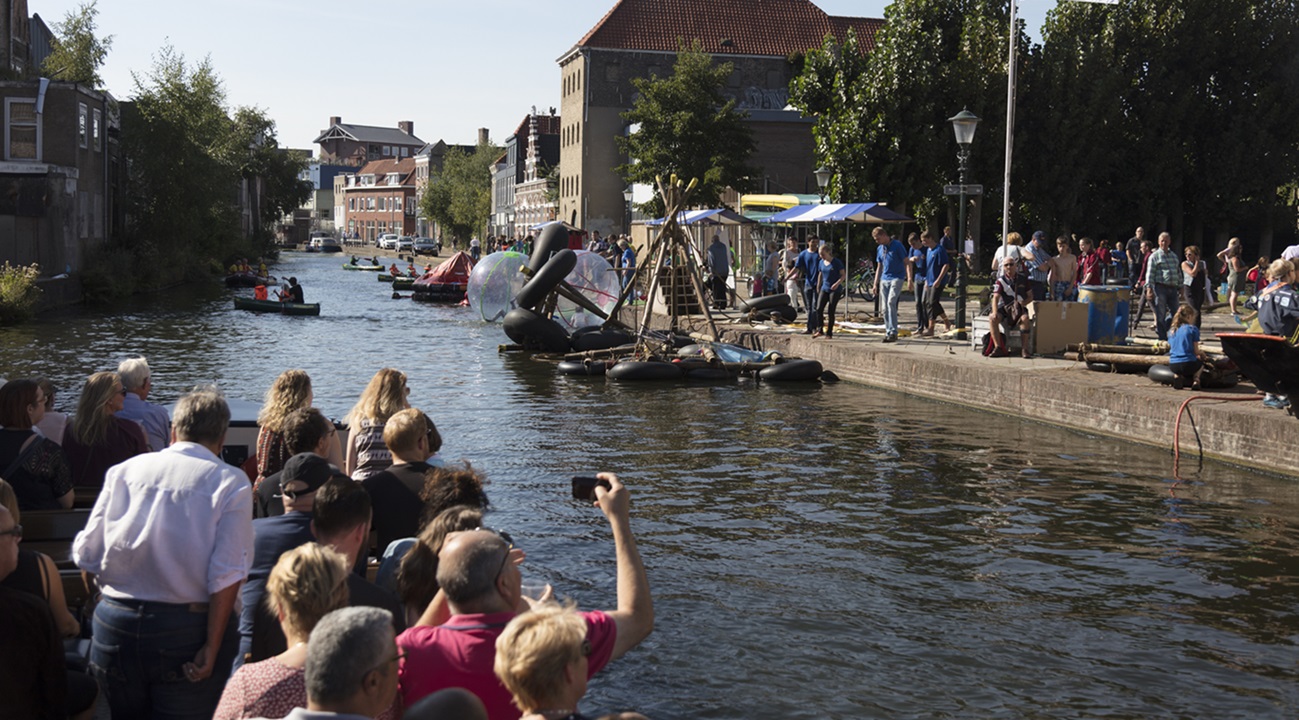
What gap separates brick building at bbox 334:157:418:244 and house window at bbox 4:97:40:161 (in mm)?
120868

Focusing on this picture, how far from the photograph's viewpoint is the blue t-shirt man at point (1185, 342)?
1600 cm

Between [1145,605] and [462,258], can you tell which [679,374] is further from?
[462,258]

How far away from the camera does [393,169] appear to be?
598 feet

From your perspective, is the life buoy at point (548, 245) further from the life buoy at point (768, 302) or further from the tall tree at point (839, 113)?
the tall tree at point (839, 113)

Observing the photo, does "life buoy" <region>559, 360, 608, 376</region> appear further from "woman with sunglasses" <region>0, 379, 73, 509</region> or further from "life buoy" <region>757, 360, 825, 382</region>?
"woman with sunglasses" <region>0, 379, 73, 509</region>

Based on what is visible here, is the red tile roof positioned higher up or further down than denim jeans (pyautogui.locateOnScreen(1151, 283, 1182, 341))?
higher up

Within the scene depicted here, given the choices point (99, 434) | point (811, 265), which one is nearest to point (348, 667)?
point (99, 434)

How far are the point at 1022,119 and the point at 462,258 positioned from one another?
20.1m

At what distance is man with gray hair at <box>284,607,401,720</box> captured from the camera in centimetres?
357

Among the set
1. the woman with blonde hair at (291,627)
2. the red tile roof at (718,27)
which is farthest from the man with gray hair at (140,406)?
the red tile roof at (718,27)

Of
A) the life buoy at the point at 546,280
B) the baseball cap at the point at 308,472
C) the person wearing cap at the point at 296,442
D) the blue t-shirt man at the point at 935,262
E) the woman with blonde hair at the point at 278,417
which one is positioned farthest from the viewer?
the life buoy at the point at 546,280

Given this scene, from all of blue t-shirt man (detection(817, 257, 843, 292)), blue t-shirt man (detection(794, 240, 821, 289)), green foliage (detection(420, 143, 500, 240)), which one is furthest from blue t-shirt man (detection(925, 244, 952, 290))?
green foliage (detection(420, 143, 500, 240))

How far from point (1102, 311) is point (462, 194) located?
100 m

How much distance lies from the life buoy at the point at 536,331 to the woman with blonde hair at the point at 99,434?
63.1 feet
